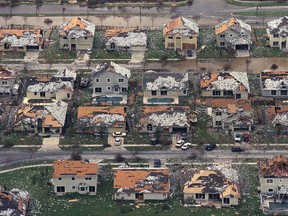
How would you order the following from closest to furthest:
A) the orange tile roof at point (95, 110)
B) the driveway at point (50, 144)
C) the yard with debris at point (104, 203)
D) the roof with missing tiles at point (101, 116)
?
1. the yard with debris at point (104, 203)
2. the driveway at point (50, 144)
3. the roof with missing tiles at point (101, 116)
4. the orange tile roof at point (95, 110)

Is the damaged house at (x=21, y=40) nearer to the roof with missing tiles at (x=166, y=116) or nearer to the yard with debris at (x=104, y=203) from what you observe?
the roof with missing tiles at (x=166, y=116)

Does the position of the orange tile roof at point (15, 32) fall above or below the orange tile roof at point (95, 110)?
above

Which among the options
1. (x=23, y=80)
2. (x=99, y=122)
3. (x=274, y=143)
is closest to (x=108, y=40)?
(x=23, y=80)

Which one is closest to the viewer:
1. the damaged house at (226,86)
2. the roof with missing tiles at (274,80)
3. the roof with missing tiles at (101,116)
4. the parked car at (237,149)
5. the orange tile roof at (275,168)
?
the orange tile roof at (275,168)

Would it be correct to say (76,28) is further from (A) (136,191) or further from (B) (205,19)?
(A) (136,191)

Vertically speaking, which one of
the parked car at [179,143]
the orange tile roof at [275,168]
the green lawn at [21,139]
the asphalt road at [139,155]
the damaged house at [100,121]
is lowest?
the orange tile roof at [275,168]

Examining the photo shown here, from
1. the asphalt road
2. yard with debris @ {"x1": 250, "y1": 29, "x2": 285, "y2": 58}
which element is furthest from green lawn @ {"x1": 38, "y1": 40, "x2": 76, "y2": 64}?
yard with debris @ {"x1": 250, "y1": 29, "x2": 285, "y2": 58}

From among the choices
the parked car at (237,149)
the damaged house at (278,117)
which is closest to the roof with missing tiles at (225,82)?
the damaged house at (278,117)
